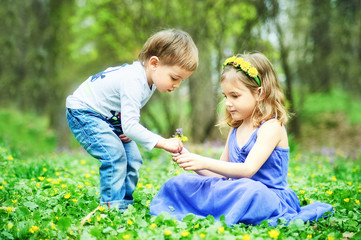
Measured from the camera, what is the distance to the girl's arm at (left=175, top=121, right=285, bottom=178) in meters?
2.42

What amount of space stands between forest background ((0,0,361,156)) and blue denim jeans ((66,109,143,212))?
3014mm

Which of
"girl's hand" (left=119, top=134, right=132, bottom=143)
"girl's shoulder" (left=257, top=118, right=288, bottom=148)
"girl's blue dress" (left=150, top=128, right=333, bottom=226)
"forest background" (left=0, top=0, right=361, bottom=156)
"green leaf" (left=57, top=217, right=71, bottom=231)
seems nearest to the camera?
"green leaf" (left=57, top=217, right=71, bottom=231)

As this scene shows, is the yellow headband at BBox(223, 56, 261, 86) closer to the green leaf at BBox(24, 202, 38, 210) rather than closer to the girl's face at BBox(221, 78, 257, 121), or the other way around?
the girl's face at BBox(221, 78, 257, 121)

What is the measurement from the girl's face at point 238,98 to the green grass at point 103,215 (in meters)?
0.82

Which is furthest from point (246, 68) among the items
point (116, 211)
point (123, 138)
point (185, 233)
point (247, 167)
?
point (116, 211)

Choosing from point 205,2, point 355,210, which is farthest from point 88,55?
point 355,210

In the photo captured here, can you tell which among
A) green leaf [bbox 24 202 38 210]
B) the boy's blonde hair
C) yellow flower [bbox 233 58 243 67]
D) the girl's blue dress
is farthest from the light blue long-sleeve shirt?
green leaf [bbox 24 202 38 210]

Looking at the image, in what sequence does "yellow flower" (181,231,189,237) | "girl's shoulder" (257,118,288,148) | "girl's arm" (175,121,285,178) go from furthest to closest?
"girl's shoulder" (257,118,288,148), "girl's arm" (175,121,285,178), "yellow flower" (181,231,189,237)

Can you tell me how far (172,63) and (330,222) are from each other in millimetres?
1574

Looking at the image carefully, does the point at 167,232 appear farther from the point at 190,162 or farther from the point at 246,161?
the point at 246,161

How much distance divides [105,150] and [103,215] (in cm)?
46

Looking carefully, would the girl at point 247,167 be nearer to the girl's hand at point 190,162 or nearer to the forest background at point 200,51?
the girl's hand at point 190,162

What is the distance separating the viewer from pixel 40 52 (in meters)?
9.73

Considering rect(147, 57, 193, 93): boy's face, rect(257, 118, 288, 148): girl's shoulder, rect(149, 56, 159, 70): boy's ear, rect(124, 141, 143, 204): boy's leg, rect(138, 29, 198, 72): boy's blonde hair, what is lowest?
rect(124, 141, 143, 204): boy's leg
